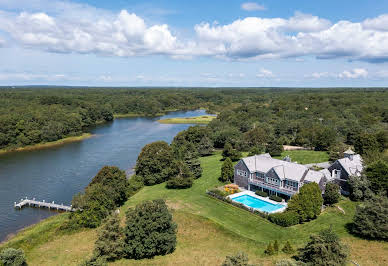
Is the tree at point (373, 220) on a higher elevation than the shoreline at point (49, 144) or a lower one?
higher

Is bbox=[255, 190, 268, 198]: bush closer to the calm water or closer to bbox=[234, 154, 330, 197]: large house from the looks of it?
bbox=[234, 154, 330, 197]: large house

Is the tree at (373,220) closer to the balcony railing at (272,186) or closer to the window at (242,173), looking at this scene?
the balcony railing at (272,186)

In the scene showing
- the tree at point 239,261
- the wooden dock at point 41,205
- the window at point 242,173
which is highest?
the tree at point 239,261

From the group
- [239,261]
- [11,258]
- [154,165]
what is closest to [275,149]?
[154,165]

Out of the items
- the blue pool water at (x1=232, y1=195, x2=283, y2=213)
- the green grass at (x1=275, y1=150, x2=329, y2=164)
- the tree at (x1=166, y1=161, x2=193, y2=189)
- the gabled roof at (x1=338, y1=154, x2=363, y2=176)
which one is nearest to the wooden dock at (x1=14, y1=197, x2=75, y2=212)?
the tree at (x1=166, y1=161, x2=193, y2=189)

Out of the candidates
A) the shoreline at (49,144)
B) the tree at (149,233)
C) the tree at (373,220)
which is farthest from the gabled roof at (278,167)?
the shoreline at (49,144)
